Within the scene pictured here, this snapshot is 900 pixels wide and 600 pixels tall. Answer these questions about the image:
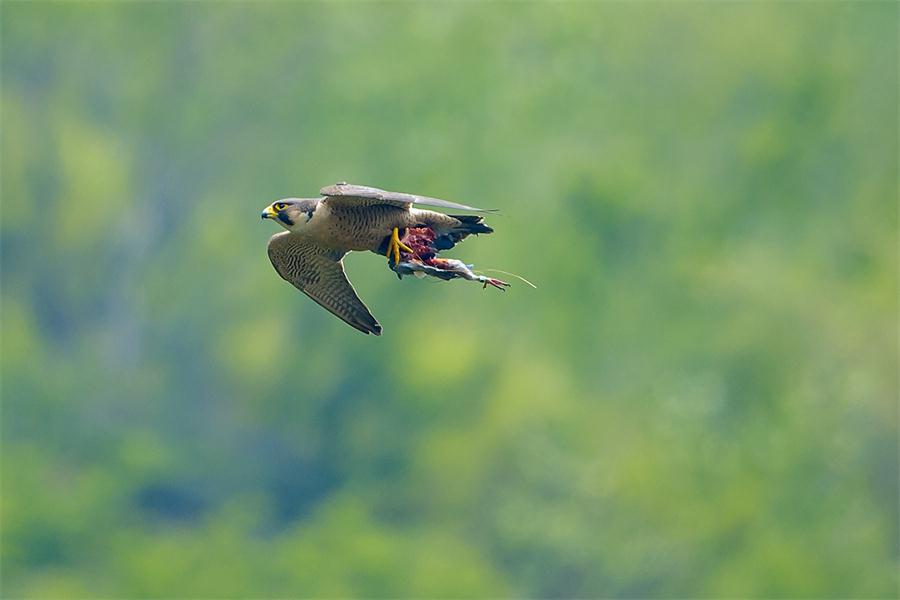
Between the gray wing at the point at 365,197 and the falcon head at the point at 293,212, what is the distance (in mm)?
139

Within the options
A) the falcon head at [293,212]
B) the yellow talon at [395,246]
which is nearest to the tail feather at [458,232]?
the yellow talon at [395,246]

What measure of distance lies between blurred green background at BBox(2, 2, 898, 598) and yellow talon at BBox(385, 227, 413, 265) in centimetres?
2337

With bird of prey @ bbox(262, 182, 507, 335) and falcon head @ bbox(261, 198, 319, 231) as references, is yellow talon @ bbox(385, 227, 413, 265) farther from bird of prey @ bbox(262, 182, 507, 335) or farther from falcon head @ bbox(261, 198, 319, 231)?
falcon head @ bbox(261, 198, 319, 231)

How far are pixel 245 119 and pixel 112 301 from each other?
4712 millimetres

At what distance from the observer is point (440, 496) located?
39000mm

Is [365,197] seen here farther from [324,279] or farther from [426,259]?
[324,279]

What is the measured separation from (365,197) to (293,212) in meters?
0.99

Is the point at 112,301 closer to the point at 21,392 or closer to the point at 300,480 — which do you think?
the point at 21,392

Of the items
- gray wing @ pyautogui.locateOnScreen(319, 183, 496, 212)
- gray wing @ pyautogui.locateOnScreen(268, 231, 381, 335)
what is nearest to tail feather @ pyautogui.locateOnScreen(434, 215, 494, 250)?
gray wing @ pyautogui.locateOnScreen(319, 183, 496, 212)

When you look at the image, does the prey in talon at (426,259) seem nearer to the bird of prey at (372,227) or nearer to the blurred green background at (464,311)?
the bird of prey at (372,227)

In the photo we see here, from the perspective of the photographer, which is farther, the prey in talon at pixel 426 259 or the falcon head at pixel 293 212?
the falcon head at pixel 293 212

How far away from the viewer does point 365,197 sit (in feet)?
36.4

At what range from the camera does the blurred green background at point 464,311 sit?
36.3m

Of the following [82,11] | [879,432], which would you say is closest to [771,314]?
[879,432]
